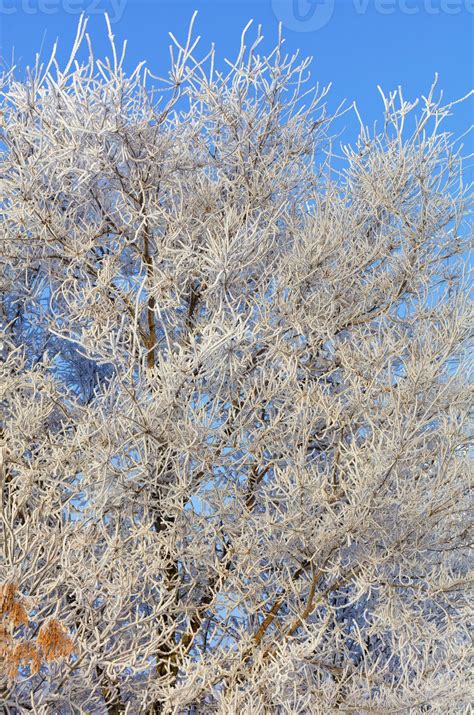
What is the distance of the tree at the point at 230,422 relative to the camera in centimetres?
519

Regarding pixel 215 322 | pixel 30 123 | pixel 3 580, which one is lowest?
pixel 3 580

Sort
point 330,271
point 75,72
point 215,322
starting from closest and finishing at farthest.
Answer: point 215,322
point 75,72
point 330,271

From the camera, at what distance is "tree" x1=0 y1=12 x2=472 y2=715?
17.0 ft

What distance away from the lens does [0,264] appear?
7.52 metres

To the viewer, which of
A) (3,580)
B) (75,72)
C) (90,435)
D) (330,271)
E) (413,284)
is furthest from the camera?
(413,284)

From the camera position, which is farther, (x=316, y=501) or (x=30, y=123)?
(x=30, y=123)

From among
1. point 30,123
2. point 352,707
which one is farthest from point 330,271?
point 352,707

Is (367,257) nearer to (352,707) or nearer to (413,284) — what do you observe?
(413,284)

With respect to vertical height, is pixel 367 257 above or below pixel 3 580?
above

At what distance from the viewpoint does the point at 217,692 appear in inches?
216

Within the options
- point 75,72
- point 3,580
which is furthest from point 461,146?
point 3,580

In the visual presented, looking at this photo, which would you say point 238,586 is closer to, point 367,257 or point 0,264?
point 367,257

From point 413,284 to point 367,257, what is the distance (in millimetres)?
573

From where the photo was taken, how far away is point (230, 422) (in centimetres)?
630
